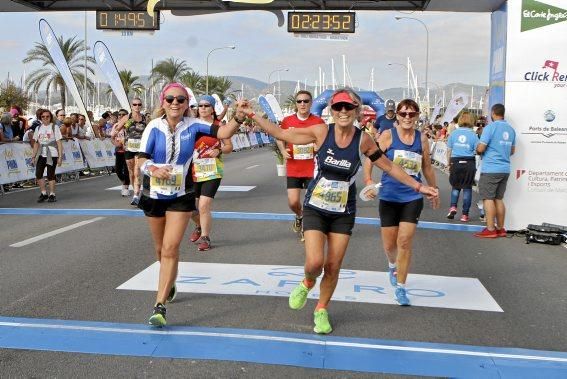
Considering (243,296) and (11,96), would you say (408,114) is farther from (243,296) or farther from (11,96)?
(11,96)

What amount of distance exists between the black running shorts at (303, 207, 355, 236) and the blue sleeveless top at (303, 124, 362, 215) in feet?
0.12

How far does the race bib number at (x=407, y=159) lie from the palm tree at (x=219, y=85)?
62.3 meters

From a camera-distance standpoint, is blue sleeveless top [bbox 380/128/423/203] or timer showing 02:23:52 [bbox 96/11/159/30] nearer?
blue sleeveless top [bbox 380/128/423/203]

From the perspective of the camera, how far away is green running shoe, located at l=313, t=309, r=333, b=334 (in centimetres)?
526

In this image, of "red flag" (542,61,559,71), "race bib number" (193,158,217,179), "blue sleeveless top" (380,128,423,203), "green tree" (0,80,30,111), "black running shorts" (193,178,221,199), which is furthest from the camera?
"green tree" (0,80,30,111)

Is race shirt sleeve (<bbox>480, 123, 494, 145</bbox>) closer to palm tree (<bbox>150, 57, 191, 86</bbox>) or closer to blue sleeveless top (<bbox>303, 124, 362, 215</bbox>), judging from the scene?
blue sleeveless top (<bbox>303, 124, 362, 215</bbox>)

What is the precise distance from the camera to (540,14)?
408 inches

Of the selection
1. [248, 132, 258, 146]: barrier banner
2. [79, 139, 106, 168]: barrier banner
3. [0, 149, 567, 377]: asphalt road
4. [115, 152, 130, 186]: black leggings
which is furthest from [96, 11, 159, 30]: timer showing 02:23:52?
[248, 132, 258, 146]: barrier banner

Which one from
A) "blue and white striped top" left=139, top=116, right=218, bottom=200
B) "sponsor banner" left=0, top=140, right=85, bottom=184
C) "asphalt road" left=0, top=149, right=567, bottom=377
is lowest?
"asphalt road" left=0, top=149, right=567, bottom=377

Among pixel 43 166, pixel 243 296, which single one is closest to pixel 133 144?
pixel 43 166

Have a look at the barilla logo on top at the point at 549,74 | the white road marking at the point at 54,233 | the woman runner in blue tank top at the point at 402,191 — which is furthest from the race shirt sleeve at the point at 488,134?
the white road marking at the point at 54,233

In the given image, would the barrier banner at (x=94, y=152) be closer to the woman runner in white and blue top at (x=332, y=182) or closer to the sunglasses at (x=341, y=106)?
the woman runner in white and blue top at (x=332, y=182)

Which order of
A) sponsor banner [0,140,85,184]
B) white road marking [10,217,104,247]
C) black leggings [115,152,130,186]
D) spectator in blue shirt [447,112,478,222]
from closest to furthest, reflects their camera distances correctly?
white road marking [10,217,104,247] < spectator in blue shirt [447,112,478,222] < black leggings [115,152,130,186] < sponsor banner [0,140,85,184]

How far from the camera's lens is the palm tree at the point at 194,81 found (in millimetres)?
64750
